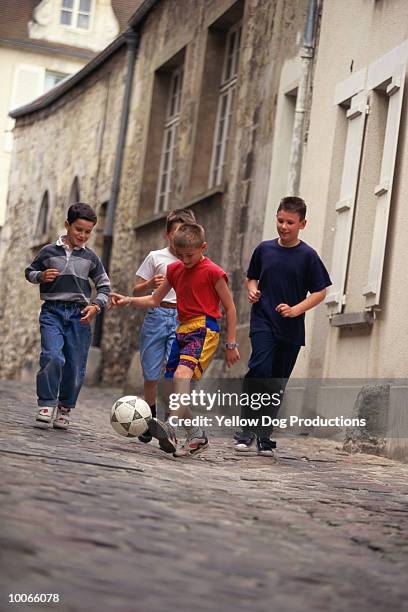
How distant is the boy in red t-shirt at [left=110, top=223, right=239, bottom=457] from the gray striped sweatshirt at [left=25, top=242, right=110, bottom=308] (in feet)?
2.88

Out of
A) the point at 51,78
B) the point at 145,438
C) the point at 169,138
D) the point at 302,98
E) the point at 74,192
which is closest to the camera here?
the point at 145,438

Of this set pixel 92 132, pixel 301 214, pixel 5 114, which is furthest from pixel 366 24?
pixel 5 114

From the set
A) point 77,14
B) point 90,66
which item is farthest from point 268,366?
point 77,14

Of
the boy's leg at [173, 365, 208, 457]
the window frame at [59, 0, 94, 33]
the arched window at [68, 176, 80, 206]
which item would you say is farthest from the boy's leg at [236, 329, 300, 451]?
the window frame at [59, 0, 94, 33]

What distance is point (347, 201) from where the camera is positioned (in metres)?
11.4

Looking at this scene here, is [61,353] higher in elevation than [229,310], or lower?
lower

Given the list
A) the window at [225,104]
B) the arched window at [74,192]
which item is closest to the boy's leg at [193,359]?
the window at [225,104]

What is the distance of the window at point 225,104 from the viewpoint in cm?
1656

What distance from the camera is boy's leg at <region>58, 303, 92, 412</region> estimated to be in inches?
348

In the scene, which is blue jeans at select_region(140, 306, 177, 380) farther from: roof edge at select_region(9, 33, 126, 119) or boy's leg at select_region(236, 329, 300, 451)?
roof edge at select_region(9, 33, 126, 119)

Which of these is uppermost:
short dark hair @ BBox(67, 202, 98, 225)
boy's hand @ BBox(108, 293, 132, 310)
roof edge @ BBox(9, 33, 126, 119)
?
roof edge @ BBox(9, 33, 126, 119)

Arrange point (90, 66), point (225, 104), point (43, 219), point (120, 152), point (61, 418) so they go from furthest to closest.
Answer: point (43, 219)
point (90, 66)
point (120, 152)
point (225, 104)
point (61, 418)

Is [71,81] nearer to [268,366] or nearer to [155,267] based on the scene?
[155,267]

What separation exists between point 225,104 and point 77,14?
84.9ft
